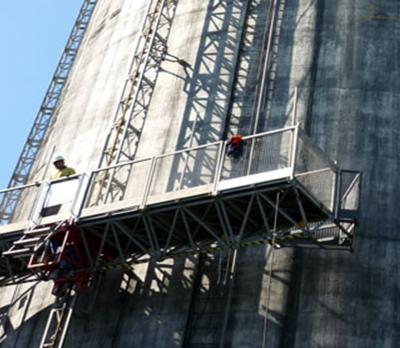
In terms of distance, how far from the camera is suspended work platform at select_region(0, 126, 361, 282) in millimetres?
26297

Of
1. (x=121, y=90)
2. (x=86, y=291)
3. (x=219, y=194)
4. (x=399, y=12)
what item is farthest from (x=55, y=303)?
(x=399, y=12)

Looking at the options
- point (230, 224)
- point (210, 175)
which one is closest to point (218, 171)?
point (230, 224)

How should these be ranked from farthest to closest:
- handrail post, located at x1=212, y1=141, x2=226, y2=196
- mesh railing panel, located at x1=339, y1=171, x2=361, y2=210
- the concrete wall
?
mesh railing panel, located at x1=339, y1=171, x2=361, y2=210, the concrete wall, handrail post, located at x1=212, y1=141, x2=226, y2=196

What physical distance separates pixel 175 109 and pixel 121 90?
10.7ft

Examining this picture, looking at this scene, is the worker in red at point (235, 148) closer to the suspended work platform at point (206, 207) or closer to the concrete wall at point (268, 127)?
the suspended work platform at point (206, 207)

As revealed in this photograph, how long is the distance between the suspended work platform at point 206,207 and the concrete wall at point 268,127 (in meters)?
1.09

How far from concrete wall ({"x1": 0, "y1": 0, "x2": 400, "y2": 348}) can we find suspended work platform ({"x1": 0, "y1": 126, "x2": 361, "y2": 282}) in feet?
3.57

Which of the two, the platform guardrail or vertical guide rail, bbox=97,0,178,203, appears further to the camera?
vertical guide rail, bbox=97,0,178,203

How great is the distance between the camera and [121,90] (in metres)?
36.0

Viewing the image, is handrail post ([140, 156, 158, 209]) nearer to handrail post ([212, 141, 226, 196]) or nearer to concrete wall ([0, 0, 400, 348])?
handrail post ([212, 141, 226, 196])

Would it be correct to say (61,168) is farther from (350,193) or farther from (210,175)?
(350,193)

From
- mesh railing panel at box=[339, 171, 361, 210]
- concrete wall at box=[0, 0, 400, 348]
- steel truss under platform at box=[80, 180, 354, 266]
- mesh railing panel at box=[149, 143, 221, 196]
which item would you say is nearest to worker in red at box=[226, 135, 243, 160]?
mesh railing panel at box=[149, 143, 221, 196]

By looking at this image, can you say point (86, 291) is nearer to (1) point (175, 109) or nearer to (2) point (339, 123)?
(1) point (175, 109)

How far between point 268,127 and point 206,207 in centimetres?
537
